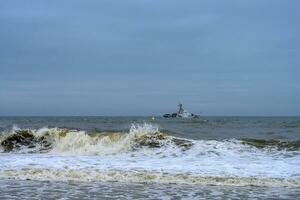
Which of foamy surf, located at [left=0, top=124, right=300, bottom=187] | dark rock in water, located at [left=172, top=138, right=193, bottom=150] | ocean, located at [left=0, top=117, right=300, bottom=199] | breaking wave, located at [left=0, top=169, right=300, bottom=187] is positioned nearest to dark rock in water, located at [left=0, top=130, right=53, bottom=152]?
foamy surf, located at [left=0, top=124, right=300, bottom=187]

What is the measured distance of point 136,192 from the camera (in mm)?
9961

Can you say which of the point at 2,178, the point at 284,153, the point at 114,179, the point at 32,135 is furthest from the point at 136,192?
the point at 32,135

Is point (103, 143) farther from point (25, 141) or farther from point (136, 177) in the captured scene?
point (136, 177)

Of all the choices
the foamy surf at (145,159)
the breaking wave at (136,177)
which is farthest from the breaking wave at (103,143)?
the breaking wave at (136,177)

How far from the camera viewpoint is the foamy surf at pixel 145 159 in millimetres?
11938

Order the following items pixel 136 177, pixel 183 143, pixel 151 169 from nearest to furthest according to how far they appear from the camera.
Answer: pixel 136 177
pixel 151 169
pixel 183 143

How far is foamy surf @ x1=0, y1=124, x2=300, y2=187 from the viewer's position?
1194 cm

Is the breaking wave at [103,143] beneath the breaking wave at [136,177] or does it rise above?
above

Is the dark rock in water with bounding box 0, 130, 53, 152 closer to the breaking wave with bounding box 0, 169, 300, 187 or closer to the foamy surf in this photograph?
the foamy surf

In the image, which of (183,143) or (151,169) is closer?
(151,169)

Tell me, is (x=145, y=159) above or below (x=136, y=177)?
above

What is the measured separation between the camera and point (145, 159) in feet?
51.3

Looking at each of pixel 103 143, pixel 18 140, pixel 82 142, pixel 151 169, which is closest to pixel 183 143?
pixel 103 143

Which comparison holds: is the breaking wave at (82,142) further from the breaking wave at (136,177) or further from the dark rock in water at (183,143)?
the breaking wave at (136,177)
